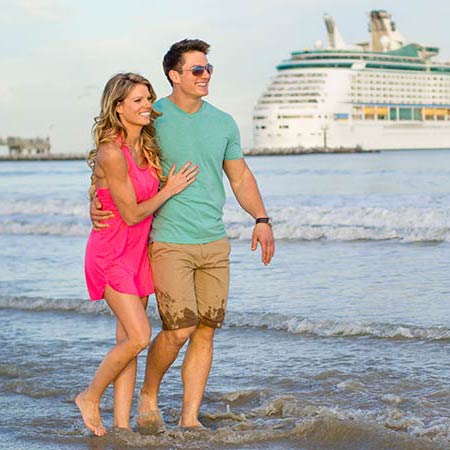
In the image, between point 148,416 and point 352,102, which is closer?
point 148,416

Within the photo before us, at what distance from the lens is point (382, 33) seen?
3723 inches

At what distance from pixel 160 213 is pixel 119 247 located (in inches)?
8.9

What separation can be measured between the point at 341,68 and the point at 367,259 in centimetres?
6909

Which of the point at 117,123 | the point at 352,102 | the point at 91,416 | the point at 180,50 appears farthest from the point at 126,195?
the point at 352,102

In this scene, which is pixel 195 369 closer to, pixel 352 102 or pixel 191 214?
pixel 191 214

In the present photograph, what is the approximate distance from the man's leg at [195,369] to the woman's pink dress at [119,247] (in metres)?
0.39

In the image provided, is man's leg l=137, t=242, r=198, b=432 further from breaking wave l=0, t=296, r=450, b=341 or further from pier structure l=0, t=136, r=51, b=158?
pier structure l=0, t=136, r=51, b=158

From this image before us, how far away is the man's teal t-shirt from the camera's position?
398cm

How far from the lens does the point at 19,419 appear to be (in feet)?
14.9

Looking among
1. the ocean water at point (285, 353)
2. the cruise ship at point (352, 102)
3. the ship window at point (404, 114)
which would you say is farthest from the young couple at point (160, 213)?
the ship window at point (404, 114)

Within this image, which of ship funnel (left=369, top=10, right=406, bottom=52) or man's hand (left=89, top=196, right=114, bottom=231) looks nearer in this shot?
man's hand (left=89, top=196, right=114, bottom=231)

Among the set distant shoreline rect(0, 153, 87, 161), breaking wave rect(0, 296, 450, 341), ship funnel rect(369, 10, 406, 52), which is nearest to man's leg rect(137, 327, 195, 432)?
breaking wave rect(0, 296, 450, 341)

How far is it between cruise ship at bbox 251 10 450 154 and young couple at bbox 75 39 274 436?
228 ft

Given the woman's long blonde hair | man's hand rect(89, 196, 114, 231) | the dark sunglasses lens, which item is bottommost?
man's hand rect(89, 196, 114, 231)
